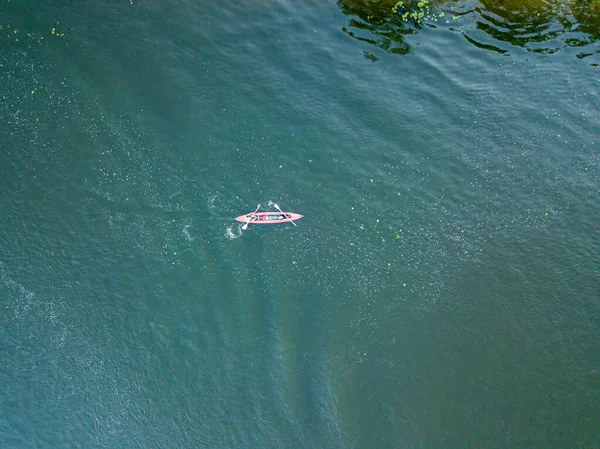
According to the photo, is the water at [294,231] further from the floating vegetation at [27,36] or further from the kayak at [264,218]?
the kayak at [264,218]

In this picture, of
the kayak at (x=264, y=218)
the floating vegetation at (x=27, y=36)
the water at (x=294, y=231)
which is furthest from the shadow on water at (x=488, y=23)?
the floating vegetation at (x=27, y=36)

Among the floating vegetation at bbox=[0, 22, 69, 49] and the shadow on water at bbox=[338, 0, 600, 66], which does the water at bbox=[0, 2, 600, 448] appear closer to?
the floating vegetation at bbox=[0, 22, 69, 49]

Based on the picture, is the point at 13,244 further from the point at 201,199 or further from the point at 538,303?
the point at 538,303

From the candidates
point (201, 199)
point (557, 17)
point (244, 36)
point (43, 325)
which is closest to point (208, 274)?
point (201, 199)

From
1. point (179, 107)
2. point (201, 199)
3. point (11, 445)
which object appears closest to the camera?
point (11, 445)

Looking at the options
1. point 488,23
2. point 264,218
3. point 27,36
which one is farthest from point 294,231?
point 27,36

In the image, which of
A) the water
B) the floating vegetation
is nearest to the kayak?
the water
